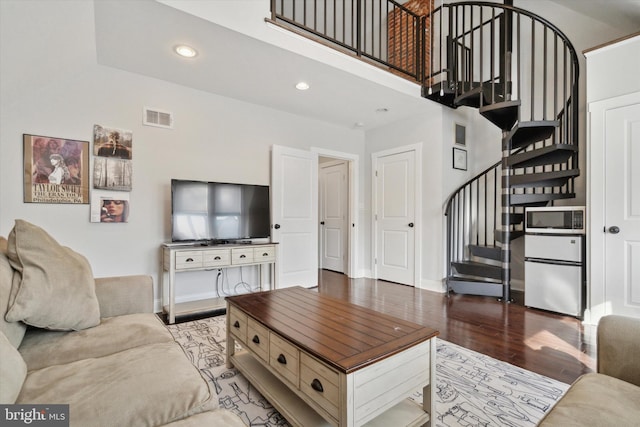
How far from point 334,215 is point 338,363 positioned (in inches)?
188

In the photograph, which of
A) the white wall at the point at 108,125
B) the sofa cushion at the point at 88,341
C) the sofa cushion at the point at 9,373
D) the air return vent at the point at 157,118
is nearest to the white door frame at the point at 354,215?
the white wall at the point at 108,125

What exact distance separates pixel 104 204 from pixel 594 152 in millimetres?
4881

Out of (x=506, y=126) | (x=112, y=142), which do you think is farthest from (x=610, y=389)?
(x=112, y=142)

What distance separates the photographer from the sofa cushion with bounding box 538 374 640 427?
0.91 meters

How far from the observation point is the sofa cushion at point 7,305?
118 centimetres

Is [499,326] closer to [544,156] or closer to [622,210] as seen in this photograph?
[622,210]

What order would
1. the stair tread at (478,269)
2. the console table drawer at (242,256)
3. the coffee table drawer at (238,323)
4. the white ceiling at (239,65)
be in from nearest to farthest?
the coffee table drawer at (238,323) → the white ceiling at (239,65) → the console table drawer at (242,256) → the stair tread at (478,269)

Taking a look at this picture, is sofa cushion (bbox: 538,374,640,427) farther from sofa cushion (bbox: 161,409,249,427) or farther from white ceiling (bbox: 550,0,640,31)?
white ceiling (bbox: 550,0,640,31)

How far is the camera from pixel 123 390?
0.99 metres

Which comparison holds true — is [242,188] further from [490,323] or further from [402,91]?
[490,323]

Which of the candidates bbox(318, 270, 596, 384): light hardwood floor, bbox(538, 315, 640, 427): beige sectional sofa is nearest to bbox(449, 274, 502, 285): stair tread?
bbox(318, 270, 596, 384): light hardwood floor

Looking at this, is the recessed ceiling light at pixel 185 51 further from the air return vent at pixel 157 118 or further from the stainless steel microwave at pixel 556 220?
the stainless steel microwave at pixel 556 220

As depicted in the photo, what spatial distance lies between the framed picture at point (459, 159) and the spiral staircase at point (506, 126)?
12.5 inches

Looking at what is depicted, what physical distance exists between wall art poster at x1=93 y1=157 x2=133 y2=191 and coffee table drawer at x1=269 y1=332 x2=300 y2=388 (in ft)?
8.31
